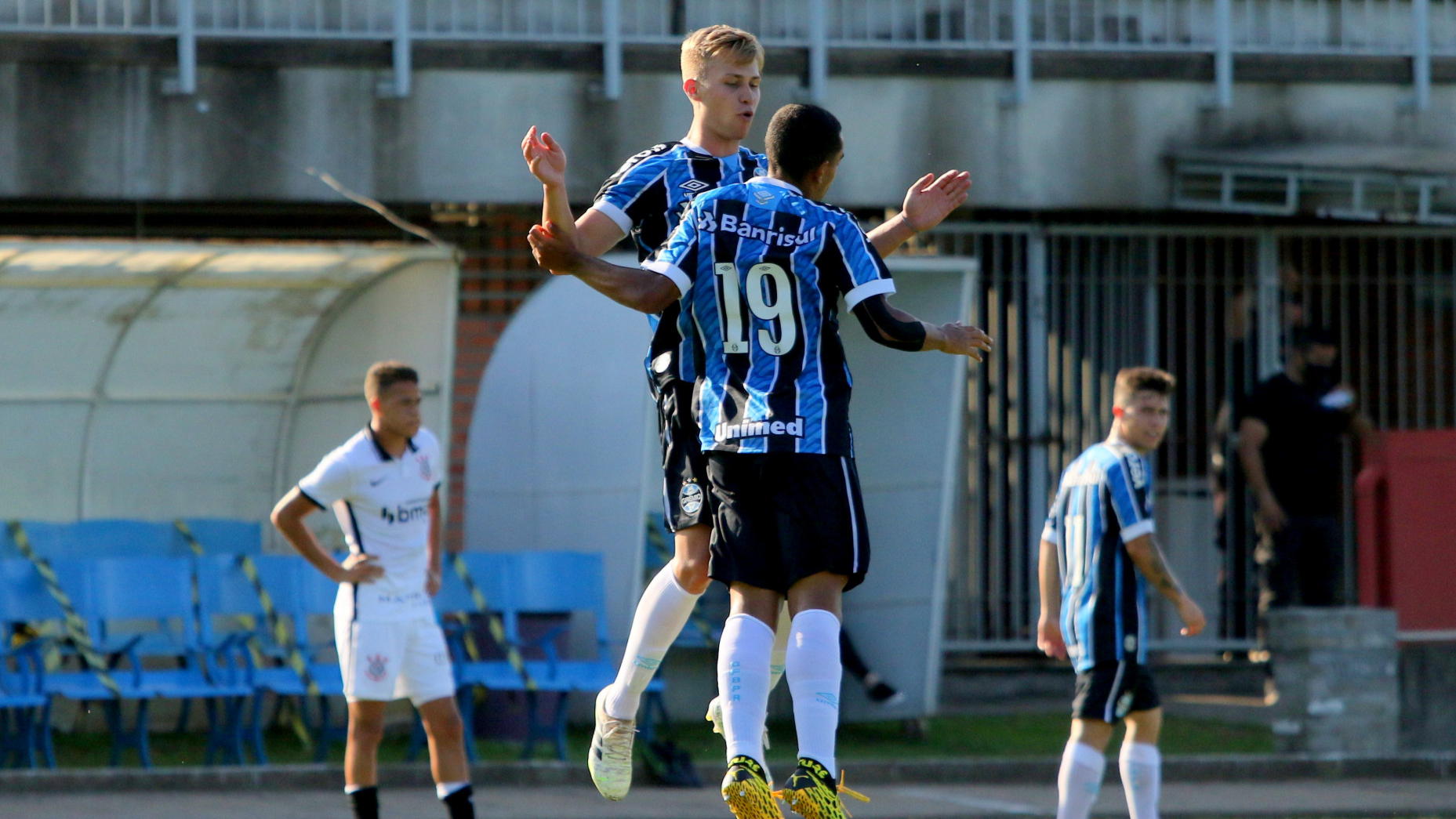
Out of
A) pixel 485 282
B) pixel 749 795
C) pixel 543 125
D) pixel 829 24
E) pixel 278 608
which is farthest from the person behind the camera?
pixel 829 24

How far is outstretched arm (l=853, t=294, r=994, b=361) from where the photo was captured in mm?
5352

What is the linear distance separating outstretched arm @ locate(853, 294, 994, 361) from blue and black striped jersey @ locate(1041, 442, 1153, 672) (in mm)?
3021

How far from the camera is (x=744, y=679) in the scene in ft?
17.9

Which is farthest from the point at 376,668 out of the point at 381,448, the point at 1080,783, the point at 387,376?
the point at 1080,783

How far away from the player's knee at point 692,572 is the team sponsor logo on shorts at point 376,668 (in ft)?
10.3

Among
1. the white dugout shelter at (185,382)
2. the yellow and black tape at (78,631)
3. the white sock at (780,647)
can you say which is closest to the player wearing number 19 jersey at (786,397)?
the white sock at (780,647)

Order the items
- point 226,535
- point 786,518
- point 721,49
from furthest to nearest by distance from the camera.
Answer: point 226,535 → point 721,49 → point 786,518

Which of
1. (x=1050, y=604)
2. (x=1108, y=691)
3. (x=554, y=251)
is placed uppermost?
(x=554, y=251)

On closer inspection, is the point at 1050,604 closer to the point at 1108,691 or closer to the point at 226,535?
the point at 1108,691

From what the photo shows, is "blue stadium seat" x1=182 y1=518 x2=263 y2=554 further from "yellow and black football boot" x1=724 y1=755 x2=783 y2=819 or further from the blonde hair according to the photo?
"yellow and black football boot" x1=724 y1=755 x2=783 y2=819

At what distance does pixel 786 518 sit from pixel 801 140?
100cm

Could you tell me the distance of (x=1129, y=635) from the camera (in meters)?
8.14

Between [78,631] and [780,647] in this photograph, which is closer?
[780,647]

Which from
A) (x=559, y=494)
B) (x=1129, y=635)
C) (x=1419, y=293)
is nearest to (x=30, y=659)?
(x=559, y=494)
